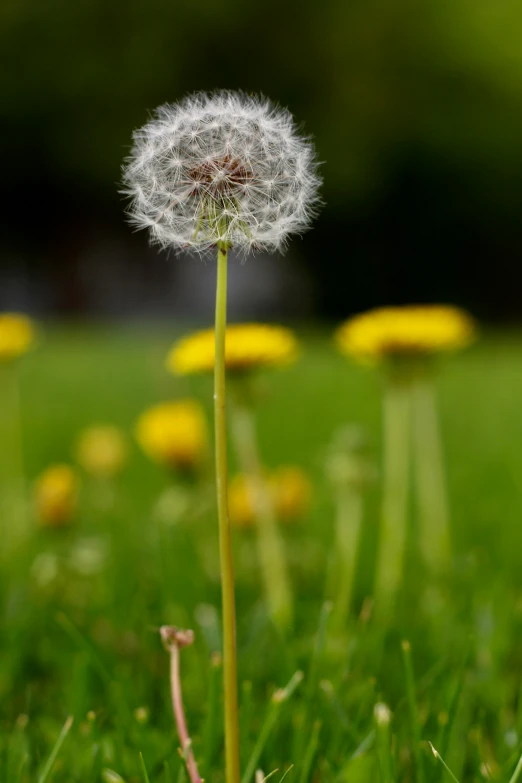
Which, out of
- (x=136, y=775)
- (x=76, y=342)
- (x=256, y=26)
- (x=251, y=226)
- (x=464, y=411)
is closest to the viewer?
(x=251, y=226)

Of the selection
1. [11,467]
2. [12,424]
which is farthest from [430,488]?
[12,424]

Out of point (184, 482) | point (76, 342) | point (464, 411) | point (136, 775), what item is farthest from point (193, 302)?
point (136, 775)

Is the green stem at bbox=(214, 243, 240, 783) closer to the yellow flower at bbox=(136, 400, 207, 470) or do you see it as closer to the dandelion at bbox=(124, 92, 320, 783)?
the dandelion at bbox=(124, 92, 320, 783)

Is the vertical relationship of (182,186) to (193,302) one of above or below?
below

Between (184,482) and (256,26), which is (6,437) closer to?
(184,482)

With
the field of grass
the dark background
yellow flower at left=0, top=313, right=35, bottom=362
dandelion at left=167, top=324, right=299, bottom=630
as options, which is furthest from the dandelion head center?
the dark background

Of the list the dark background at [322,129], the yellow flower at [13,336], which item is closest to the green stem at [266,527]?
the yellow flower at [13,336]
